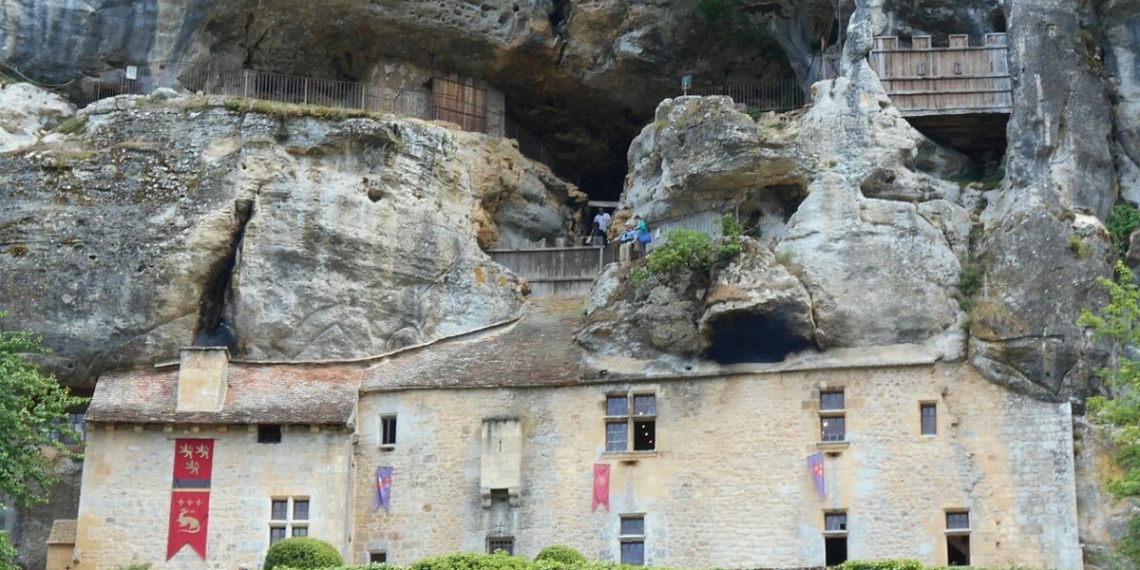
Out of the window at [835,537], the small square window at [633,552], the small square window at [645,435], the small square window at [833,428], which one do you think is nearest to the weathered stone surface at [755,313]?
the small square window at [833,428]

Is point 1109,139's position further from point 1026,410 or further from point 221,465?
point 221,465

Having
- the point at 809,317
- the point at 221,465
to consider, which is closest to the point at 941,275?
the point at 809,317

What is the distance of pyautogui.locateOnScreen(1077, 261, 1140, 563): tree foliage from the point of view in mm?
39594

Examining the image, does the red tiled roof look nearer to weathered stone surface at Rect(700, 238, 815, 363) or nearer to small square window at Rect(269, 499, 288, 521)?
small square window at Rect(269, 499, 288, 521)

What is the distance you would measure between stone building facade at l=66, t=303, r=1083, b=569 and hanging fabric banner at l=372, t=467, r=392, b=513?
0.44ft

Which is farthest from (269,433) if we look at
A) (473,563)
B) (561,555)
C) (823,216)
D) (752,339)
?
(823,216)

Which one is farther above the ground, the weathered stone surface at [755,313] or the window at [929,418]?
the weathered stone surface at [755,313]

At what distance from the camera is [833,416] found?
1758 inches

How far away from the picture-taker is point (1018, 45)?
48031 millimetres

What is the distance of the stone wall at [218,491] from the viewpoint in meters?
44.6

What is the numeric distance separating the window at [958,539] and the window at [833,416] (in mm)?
2810

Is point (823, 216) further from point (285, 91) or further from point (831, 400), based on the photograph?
point (285, 91)

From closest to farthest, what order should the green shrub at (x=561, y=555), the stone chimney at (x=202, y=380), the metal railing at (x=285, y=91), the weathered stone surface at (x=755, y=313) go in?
the green shrub at (x=561, y=555) → the weathered stone surface at (x=755, y=313) → the stone chimney at (x=202, y=380) → the metal railing at (x=285, y=91)

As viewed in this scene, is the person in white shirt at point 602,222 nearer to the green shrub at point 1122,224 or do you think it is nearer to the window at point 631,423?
the window at point 631,423
